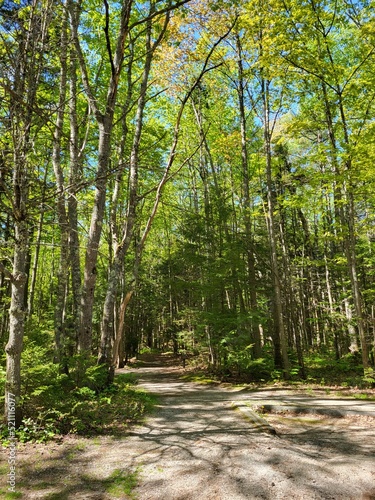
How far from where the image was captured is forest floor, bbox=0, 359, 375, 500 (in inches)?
136

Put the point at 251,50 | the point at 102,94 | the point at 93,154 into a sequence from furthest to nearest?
the point at 93,154, the point at 102,94, the point at 251,50

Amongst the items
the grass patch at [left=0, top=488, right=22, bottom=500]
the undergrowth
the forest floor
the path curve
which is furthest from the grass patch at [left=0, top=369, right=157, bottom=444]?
the grass patch at [left=0, top=488, right=22, bottom=500]

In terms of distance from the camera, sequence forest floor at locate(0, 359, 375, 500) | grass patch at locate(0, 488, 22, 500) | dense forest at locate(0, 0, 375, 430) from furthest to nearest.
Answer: dense forest at locate(0, 0, 375, 430) < forest floor at locate(0, 359, 375, 500) < grass patch at locate(0, 488, 22, 500)

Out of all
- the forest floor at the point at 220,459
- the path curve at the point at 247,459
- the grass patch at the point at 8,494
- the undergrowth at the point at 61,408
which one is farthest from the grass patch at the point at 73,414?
the grass patch at the point at 8,494

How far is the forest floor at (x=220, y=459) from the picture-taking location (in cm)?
344

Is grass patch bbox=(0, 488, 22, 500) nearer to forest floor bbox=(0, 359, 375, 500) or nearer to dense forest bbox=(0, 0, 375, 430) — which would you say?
forest floor bbox=(0, 359, 375, 500)

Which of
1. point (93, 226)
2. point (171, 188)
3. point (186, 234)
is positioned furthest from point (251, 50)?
point (171, 188)

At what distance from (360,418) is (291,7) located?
37.7 feet

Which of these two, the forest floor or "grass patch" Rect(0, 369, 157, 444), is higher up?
"grass patch" Rect(0, 369, 157, 444)

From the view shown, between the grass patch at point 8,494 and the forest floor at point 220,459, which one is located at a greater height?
the grass patch at point 8,494

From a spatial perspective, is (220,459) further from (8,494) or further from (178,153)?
(178,153)

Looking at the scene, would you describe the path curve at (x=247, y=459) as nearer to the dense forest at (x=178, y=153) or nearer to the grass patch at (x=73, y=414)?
the grass patch at (x=73, y=414)

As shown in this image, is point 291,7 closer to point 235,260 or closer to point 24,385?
point 235,260

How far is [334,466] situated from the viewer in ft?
12.5
